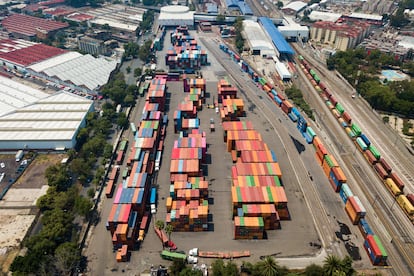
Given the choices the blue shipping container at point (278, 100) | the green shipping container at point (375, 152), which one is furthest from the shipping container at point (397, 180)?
the blue shipping container at point (278, 100)

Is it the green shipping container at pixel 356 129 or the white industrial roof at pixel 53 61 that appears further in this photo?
the white industrial roof at pixel 53 61

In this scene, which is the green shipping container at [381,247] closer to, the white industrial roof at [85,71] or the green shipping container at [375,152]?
the green shipping container at [375,152]

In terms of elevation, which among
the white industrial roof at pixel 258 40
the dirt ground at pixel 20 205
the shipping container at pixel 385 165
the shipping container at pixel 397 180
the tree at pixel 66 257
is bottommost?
the dirt ground at pixel 20 205

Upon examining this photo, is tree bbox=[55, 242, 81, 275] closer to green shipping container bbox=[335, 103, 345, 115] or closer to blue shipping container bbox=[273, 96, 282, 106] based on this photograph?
blue shipping container bbox=[273, 96, 282, 106]

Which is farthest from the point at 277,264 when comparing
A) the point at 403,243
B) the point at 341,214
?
the point at 403,243

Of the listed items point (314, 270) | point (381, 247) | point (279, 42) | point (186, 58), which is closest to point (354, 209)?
point (381, 247)
